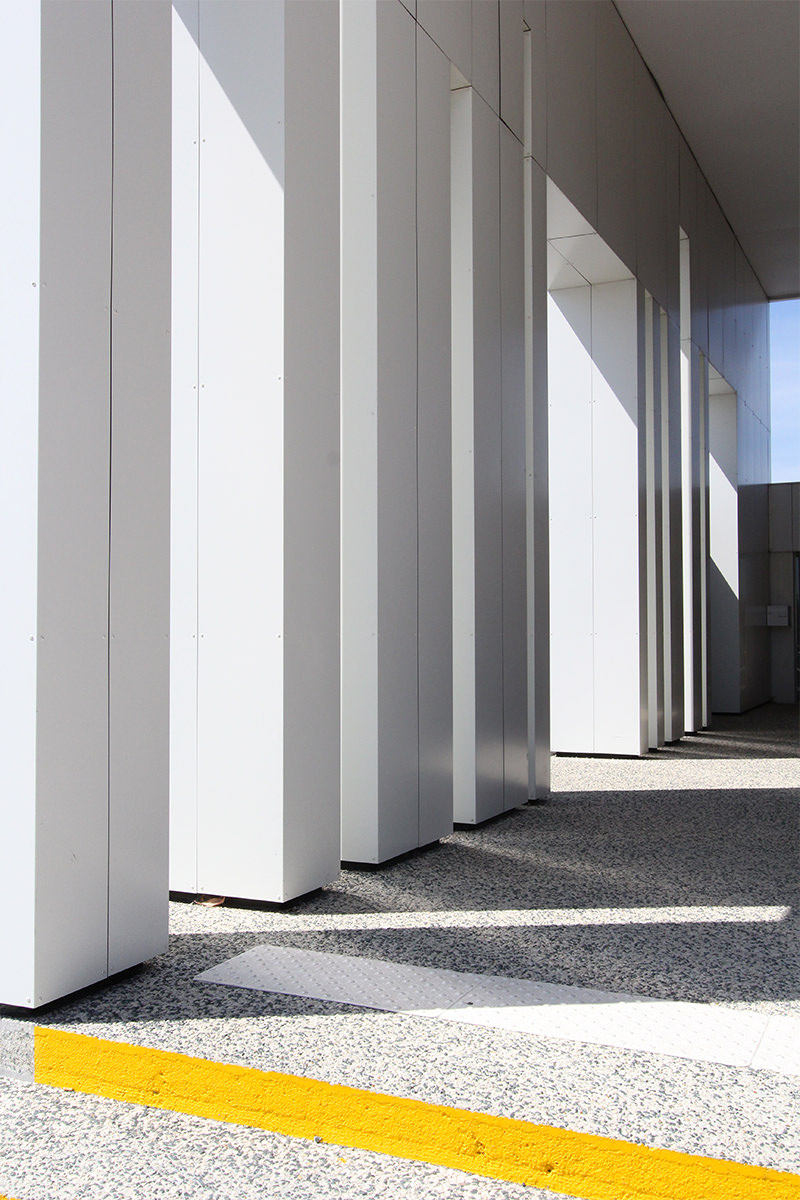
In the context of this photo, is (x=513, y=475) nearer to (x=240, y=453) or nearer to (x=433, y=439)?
(x=433, y=439)

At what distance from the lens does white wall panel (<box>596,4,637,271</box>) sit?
9.97m

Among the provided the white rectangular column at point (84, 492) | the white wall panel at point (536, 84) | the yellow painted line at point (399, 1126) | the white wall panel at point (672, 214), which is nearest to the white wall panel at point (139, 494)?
the white rectangular column at point (84, 492)

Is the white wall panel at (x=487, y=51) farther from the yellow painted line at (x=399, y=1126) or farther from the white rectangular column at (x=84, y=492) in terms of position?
the yellow painted line at (x=399, y=1126)

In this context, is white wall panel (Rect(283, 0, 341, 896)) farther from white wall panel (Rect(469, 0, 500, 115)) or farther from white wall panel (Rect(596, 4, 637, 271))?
white wall panel (Rect(596, 4, 637, 271))

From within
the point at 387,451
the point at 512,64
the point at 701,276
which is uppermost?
the point at 701,276

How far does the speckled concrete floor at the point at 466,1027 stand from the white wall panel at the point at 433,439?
0.51 meters

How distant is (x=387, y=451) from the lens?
18.4 ft

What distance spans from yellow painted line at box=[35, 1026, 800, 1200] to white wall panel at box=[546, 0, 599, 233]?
730 cm

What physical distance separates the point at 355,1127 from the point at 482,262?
5560mm

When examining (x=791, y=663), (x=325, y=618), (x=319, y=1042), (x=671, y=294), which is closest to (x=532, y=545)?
(x=325, y=618)

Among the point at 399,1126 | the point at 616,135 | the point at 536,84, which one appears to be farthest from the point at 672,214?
the point at 399,1126

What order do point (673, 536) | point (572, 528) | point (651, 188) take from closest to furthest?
point (572, 528) < point (651, 188) < point (673, 536)

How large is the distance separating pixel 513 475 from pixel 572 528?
3660mm

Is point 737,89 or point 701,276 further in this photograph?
point 701,276
